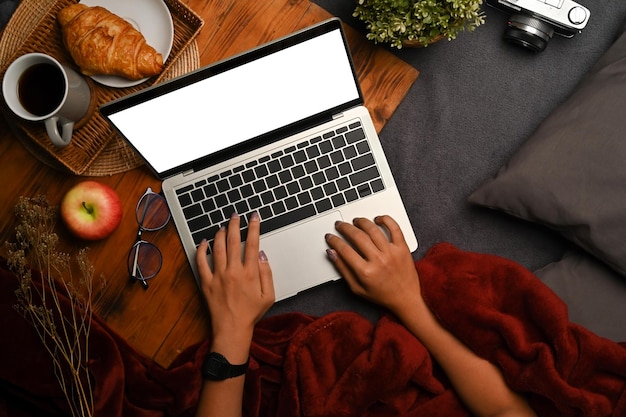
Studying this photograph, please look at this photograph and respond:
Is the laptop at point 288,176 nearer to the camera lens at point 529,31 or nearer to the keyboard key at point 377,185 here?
the keyboard key at point 377,185

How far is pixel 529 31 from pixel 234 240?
672 millimetres

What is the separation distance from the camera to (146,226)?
98 centimetres

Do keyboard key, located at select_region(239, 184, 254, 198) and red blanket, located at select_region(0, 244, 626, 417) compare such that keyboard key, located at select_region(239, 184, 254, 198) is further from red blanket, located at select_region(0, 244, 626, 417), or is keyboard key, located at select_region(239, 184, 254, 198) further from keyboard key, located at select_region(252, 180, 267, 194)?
red blanket, located at select_region(0, 244, 626, 417)

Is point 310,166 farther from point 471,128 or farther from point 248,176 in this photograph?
point 471,128

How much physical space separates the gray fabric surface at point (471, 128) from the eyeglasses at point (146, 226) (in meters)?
0.44

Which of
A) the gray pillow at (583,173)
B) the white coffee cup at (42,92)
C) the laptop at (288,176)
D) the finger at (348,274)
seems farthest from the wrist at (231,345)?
the gray pillow at (583,173)

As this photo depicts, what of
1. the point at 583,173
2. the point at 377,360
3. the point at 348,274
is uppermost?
the point at 583,173

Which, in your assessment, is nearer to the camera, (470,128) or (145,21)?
(145,21)

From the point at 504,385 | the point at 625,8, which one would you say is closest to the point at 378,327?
the point at 504,385

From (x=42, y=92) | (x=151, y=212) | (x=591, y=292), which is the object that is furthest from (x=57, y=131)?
(x=591, y=292)

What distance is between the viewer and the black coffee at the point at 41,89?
2.86 ft

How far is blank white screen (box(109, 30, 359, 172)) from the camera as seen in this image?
0.80 meters

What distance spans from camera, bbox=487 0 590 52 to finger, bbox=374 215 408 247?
0.43 meters

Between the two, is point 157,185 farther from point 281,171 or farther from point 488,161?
point 488,161
